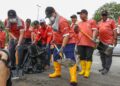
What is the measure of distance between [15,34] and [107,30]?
2.26 metres

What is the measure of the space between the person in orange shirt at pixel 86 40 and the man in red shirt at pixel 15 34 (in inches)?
54.5

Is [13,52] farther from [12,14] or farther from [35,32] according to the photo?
[35,32]

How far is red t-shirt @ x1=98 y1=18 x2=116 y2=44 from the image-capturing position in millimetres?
9984

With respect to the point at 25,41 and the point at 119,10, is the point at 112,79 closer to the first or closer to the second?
the point at 25,41

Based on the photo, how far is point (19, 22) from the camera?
9312 millimetres

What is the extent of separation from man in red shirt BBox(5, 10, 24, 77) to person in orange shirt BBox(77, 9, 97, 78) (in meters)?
1.38

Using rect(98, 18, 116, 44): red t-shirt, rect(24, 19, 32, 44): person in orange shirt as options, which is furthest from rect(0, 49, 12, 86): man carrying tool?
rect(24, 19, 32, 44): person in orange shirt

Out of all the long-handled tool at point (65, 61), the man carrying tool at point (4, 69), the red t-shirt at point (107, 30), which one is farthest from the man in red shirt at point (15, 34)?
the man carrying tool at point (4, 69)

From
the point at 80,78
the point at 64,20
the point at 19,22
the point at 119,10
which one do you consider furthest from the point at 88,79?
the point at 119,10

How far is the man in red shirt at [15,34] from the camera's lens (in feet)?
30.3

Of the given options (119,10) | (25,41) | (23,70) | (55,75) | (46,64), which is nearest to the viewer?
(55,75)

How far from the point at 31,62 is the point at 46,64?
824mm

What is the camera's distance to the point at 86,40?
940 centimetres

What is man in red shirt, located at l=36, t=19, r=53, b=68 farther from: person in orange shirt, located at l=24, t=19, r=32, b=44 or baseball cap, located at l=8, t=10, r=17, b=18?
baseball cap, located at l=8, t=10, r=17, b=18
